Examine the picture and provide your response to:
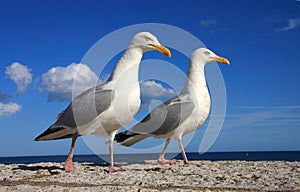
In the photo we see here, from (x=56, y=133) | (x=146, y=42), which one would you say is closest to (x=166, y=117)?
(x=146, y=42)

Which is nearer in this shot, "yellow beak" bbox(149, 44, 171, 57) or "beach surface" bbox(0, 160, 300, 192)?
"beach surface" bbox(0, 160, 300, 192)

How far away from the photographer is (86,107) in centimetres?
849

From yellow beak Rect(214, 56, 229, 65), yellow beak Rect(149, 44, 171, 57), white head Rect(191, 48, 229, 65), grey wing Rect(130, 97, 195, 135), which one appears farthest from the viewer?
yellow beak Rect(214, 56, 229, 65)

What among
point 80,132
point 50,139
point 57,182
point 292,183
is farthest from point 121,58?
point 292,183

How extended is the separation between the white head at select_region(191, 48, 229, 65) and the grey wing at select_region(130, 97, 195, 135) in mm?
1725

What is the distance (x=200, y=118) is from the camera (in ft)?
34.4

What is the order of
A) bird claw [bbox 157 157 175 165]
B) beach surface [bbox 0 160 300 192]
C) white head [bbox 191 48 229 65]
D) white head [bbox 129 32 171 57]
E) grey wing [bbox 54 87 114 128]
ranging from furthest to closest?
white head [bbox 191 48 229 65] < bird claw [bbox 157 157 175 165] < white head [bbox 129 32 171 57] < grey wing [bbox 54 87 114 128] < beach surface [bbox 0 160 300 192]

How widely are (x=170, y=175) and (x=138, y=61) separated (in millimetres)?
3033

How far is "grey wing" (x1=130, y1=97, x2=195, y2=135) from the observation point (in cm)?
1038

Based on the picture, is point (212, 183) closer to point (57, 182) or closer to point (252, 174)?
point (252, 174)

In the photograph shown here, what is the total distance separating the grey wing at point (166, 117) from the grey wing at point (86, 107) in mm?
2517

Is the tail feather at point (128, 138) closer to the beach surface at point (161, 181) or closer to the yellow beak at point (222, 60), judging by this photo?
the beach surface at point (161, 181)

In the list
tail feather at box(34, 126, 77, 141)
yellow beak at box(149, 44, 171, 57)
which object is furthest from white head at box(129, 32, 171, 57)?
tail feather at box(34, 126, 77, 141)

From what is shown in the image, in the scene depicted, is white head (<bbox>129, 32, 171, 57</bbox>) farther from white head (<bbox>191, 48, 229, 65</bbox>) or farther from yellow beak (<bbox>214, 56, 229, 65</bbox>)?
yellow beak (<bbox>214, 56, 229, 65</bbox>)
